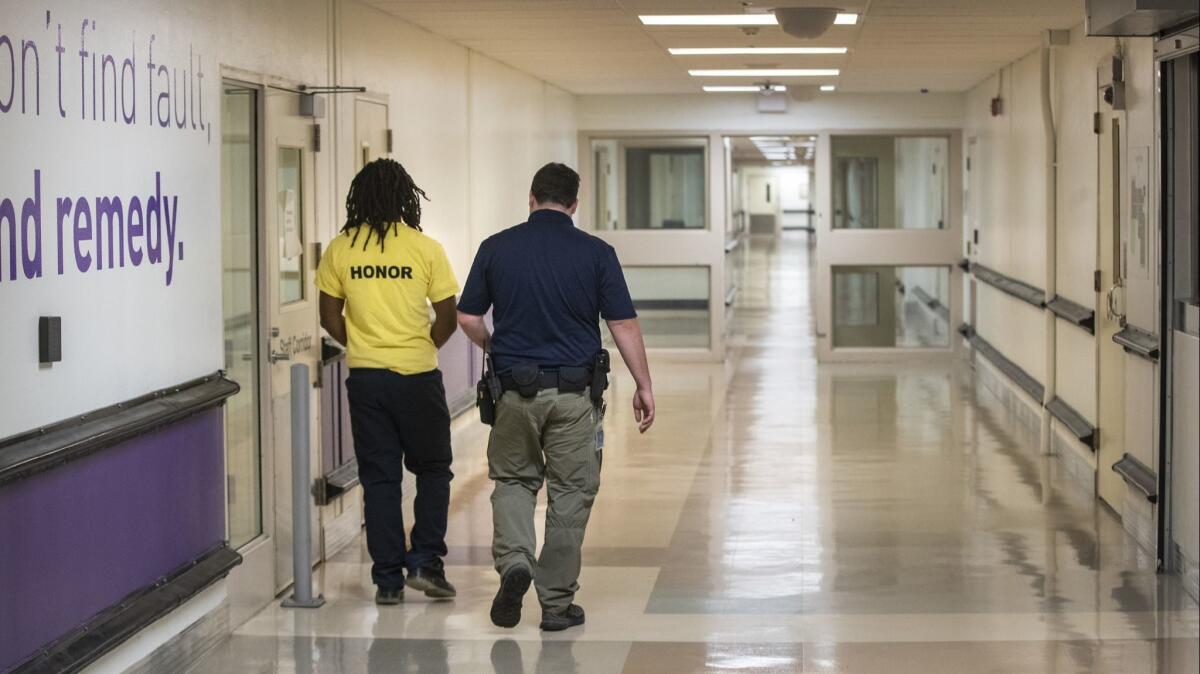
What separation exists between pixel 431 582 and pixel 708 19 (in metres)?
3.79

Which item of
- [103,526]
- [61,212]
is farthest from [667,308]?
[61,212]

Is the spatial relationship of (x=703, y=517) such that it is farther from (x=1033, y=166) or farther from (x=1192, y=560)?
(x=1033, y=166)

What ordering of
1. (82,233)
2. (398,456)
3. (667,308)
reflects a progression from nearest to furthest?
(82,233) < (398,456) < (667,308)

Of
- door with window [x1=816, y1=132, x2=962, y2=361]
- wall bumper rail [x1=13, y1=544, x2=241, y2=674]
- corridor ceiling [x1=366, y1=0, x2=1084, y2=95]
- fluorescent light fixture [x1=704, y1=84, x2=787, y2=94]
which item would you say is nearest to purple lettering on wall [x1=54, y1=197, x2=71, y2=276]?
wall bumper rail [x1=13, y1=544, x2=241, y2=674]

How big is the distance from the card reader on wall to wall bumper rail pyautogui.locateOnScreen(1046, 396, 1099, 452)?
5450mm

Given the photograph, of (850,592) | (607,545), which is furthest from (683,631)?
(607,545)

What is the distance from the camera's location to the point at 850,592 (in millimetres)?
5934

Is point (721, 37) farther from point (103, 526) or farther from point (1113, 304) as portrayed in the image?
point (103, 526)

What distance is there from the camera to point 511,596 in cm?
520

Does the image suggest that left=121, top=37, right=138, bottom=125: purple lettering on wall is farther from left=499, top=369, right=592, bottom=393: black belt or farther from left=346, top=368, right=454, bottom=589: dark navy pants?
left=499, top=369, right=592, bottom=393: black belt

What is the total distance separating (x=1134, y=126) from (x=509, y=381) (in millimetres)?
3282

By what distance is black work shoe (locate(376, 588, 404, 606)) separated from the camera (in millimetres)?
5770

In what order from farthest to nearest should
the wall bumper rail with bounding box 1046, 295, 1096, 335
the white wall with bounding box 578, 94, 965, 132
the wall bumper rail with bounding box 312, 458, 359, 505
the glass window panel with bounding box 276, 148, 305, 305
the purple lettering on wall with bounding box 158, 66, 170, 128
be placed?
the white wall with bounding box 578, 94, 965, 132 → the wall bumper rail with bounding box 1046, 295, 1096, 335 → the wall bumper rail with bounding box 312, 458, 359, 505 → the glass window panel with bounding box 276, 148, 305, 305 → the purple lettering on wall with bounding box 158, 66, 170, 128

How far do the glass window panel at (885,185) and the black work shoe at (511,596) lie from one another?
10.4 metres
